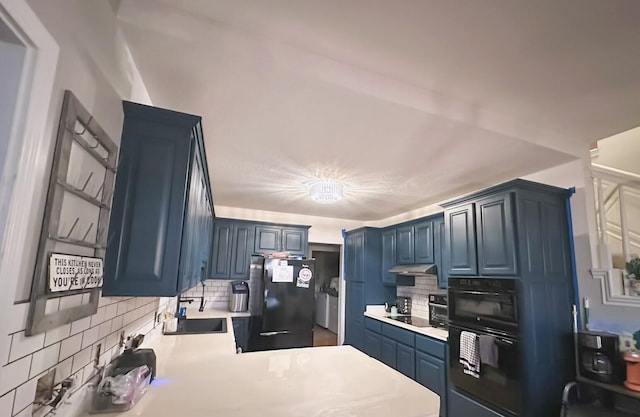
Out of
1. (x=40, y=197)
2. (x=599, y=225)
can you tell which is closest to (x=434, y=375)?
(x=599, y=225)

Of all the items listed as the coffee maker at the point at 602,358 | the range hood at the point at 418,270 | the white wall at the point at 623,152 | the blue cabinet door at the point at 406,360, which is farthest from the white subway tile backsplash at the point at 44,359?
the white wall at the point at 623,152

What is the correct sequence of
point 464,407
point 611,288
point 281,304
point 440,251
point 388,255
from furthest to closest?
point 388,255, point 281,304, point 440,251, point 464,407, point 611,288

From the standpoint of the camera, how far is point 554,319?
2350 mm

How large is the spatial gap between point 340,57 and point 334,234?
4256mm

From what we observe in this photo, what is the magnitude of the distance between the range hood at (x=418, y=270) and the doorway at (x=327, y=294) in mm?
1894

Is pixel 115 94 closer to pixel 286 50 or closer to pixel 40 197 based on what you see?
pixel 40 197

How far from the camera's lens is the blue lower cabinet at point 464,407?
2.49m

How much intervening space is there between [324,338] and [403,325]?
113 inches

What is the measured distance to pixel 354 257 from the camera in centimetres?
517

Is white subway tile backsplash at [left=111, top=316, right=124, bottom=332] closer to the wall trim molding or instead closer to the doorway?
the wall trim molding

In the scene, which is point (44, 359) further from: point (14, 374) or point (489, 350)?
point (489, 350)

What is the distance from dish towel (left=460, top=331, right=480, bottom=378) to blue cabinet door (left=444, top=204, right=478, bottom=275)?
56 centimetres

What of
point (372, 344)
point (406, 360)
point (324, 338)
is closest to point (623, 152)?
point (406, 360)

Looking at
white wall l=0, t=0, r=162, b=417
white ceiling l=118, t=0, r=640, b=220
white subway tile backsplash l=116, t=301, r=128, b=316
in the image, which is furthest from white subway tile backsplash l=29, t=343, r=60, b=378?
white ceiling l=118, t=0, r=640, b=220
